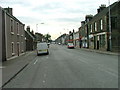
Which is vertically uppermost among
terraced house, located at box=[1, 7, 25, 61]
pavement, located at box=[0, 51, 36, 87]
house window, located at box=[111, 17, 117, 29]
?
house window, located at box=[111, 17, 117, 29]


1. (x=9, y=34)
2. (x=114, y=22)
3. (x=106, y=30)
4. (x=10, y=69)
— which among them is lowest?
(x=10, y=69)

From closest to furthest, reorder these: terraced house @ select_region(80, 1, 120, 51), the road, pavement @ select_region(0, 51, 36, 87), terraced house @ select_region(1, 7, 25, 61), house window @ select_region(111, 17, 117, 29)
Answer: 1. the road
2. pavement @ select_region(0, 51, 36, 87)
3. terraced house @ select_region(1, 7, 25, 61)
4. terraced house @ select_region(80, 1, 120, 51)
5. house window @ select_region(111, 17, 117, 29)

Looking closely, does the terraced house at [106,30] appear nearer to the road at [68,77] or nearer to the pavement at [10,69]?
the pavement at [10,69]

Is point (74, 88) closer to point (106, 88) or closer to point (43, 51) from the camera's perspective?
point (106, 88)

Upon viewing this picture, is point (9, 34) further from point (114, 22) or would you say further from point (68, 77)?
point (114, 22)

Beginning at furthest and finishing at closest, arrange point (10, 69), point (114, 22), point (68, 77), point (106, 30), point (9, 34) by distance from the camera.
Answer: point (106, 30) < point (114, 22) < point (9, 34) < point (10, 69) < point (68, 77)

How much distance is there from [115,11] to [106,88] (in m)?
32.6

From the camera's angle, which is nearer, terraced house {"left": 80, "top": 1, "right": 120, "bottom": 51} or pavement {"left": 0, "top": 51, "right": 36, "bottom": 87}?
pavement {"left": 0, "top": 51, "right": 36, "bottom": 87}

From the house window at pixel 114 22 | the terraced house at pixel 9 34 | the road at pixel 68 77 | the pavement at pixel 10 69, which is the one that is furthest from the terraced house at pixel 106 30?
the road at pixel 68 77

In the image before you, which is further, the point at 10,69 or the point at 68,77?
the point at 10,69

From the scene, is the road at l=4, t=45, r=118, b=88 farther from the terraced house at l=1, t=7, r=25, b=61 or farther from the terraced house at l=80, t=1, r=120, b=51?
the terraced house at l=80, t=1, r=120, b=51

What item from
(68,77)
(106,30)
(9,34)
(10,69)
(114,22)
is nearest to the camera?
(68,77)

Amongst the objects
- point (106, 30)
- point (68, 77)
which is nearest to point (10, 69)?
point (68, 77)

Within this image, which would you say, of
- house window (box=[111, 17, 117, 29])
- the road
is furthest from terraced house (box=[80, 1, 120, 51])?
the road
